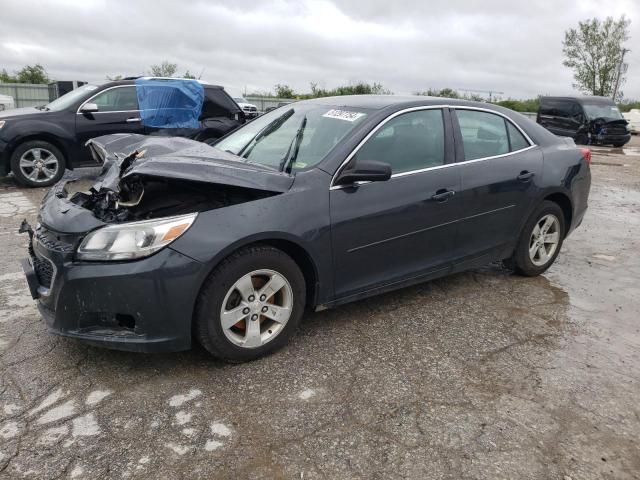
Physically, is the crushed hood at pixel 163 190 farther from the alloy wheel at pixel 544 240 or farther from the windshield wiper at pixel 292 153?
the alloy wheel at pixel 544 240

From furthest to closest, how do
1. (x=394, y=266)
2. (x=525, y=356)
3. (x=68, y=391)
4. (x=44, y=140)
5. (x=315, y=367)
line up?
(x=44, y=140) < (x=394, y=266) < (x=525, y=356) < (x=315, y=367) < (x=68, y=391)

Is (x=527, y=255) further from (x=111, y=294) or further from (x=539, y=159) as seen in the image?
(x=111, y=294)

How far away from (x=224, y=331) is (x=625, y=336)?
2.71m

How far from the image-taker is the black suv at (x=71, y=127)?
7930mm

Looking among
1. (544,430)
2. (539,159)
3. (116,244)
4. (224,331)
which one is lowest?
(544,430)

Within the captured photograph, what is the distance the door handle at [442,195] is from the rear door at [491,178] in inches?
4.7

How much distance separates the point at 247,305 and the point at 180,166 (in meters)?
0.84

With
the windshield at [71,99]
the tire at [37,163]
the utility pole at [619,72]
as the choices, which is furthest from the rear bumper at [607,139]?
the utility pole at [619,72]

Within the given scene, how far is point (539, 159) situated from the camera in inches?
176

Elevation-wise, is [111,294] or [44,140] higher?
[44,140]

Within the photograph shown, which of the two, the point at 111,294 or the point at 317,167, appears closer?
the point at 111,294

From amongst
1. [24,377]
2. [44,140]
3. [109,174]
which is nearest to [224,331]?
[24,377]

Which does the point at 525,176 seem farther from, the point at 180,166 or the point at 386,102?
the point at 180,166

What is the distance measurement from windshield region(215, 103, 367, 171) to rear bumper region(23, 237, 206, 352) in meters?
1.08
